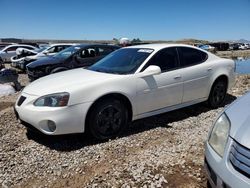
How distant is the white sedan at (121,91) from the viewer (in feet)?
14.5

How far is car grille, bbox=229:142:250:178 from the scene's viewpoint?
2.20 meters

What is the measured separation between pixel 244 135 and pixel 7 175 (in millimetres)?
2894

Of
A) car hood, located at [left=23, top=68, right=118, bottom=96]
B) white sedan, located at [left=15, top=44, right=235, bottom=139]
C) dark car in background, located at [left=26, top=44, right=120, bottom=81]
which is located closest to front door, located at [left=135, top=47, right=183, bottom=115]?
white sedan, located at [left=15, top=44, right=235, bottom=139]

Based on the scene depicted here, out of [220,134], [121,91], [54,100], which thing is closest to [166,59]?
[121,91]

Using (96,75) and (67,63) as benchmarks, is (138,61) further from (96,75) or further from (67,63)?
(67,63)

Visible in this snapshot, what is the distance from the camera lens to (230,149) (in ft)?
7.82

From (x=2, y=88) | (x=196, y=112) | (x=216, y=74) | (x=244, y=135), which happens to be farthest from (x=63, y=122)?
(x=2, y=88)

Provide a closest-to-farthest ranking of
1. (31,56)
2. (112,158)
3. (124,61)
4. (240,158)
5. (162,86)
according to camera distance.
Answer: (240,158), (112,158), (162,86), (124,61), (31,56)

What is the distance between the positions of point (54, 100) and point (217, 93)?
3.62 m

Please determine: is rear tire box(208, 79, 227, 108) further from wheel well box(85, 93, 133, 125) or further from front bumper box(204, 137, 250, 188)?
front bumper box(204, 137, 250, 188)

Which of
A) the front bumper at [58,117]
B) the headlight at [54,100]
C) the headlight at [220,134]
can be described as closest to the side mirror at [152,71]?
the front bumper at [58,117]

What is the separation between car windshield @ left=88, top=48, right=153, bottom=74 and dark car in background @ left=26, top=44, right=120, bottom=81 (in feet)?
15.9

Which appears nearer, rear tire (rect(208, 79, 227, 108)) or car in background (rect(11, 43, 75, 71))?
rear tire (rect(208, 79, 227, 108))

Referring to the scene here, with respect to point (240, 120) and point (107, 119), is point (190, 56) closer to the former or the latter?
point (107, 119)
